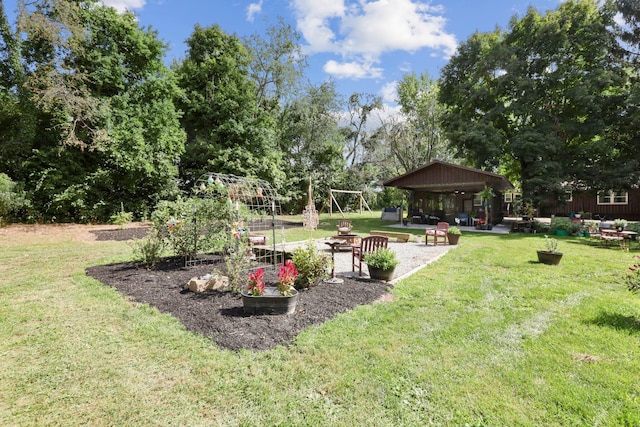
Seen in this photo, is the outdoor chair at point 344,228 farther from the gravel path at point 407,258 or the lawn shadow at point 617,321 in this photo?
the lawn shadow at point 617,321

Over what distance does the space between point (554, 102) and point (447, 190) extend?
30.3 feet

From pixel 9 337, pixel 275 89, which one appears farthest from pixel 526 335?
pixel 275 89

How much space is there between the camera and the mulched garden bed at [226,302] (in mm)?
3833

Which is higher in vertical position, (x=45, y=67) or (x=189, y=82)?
(x=189, y=82)

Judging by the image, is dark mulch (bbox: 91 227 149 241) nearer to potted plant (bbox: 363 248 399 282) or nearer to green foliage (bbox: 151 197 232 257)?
green foliage (bbox: 151 197 232 257)

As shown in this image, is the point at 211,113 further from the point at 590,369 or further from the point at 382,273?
the point at 590,369

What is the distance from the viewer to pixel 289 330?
394 cm

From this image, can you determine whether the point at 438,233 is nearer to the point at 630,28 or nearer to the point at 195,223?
the point at 195,223

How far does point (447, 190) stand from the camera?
2116 centimetres

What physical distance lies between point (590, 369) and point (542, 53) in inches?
926

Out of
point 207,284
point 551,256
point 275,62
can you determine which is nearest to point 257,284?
point 207,284

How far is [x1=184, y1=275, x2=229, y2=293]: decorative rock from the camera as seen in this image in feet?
18.0

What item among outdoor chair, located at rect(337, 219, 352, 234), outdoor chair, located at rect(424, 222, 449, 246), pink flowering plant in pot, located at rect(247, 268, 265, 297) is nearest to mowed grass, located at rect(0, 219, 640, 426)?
pink flowering plant in pot, located at rect(247, 268, 265, 297)

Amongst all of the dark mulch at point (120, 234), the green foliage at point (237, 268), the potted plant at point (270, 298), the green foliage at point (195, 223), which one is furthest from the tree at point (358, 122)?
the potted plant at point (270, 298)
